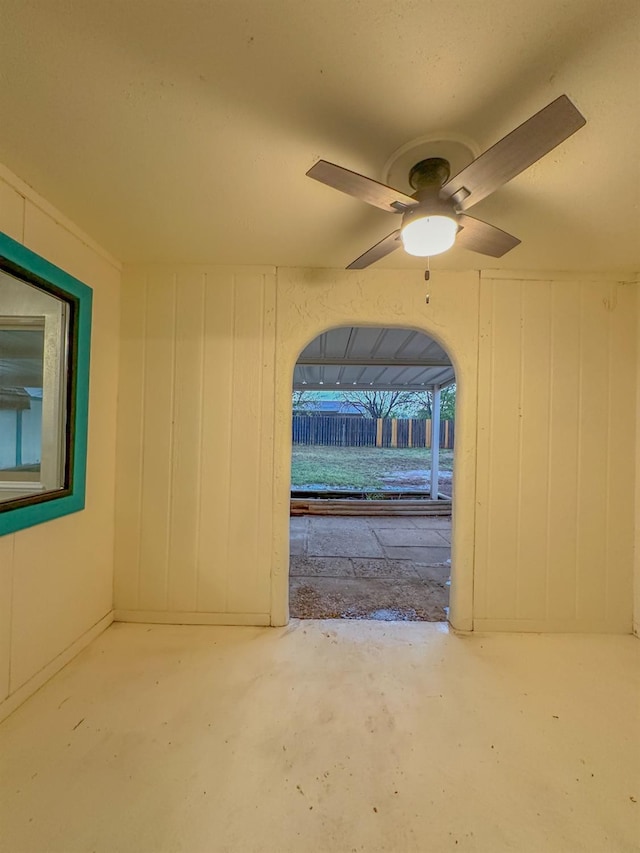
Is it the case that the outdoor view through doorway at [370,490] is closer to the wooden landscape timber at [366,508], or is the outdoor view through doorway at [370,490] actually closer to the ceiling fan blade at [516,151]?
the wooden landscape timber at [366,508]

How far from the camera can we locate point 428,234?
1.18 m

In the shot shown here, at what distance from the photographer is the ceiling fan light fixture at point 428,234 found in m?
1.14

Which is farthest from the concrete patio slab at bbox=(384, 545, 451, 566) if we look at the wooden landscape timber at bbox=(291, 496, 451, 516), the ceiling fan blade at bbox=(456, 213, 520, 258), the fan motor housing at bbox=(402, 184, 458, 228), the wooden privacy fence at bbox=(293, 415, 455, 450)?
the wooden privacy fence at bbox=(293, 415, 455, 450)

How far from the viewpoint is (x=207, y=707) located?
1440 millimetres

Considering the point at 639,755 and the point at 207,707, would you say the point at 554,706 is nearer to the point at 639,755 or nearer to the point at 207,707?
the point at 639,755

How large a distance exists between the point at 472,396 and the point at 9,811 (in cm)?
261

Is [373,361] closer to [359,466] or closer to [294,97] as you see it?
[294,97]

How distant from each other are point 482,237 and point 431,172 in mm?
333

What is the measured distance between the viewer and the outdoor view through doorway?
8.40 feet

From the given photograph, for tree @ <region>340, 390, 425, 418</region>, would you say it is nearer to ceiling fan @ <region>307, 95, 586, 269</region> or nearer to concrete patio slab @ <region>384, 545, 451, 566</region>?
concrete patio slab @ <region>384, 545, 451, 566</region>

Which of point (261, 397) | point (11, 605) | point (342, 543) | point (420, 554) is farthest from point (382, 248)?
point (342, 543)

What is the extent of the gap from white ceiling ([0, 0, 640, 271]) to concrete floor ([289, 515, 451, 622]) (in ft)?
7.79

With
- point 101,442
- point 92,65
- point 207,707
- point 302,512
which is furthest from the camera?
point 302,512

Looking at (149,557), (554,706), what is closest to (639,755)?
(554,706)
